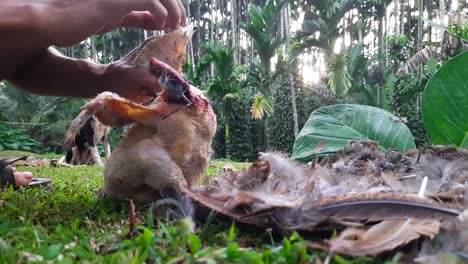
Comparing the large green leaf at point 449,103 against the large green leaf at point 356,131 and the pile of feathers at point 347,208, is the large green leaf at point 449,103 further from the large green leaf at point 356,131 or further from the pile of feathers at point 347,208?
the pile of feathers at point 347,208

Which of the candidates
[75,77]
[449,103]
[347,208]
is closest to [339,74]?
[449,103]

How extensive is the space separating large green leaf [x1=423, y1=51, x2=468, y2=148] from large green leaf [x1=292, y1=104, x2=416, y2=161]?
0.17 m

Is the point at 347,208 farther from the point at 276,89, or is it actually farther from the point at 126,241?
the point at 276,89

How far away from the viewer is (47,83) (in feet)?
4.85

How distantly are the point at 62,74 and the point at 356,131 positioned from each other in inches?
46.8

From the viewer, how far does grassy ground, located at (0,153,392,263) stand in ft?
2.00

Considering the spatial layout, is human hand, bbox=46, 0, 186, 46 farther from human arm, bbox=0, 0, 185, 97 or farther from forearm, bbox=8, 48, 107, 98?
forearm, bbox=8, 48, 107, 98

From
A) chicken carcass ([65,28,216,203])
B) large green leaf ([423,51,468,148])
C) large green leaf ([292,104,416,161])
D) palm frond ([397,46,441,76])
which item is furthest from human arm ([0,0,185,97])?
palm frond ([397,46,441,76])

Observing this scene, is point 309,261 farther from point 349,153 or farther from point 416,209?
point 349,153

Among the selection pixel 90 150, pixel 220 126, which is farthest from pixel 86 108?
pixel 220 126

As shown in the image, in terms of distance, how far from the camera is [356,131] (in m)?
1.90

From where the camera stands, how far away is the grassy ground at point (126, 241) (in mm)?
609

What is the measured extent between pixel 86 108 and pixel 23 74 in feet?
1.64

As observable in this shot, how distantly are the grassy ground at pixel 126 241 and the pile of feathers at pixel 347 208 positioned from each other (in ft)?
0.11
